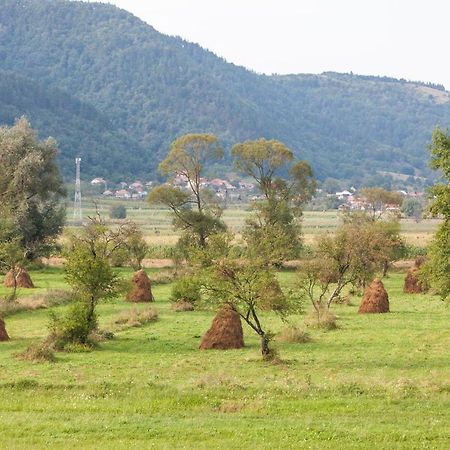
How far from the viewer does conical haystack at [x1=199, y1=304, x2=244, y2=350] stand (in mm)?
32469

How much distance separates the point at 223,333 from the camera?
1282 inches

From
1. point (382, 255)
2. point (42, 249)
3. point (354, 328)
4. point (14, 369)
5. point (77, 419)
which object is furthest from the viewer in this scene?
point (42, 249)

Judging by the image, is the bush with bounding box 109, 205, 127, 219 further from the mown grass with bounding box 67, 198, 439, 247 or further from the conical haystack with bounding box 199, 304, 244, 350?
the conical haystack with bounding box 199, 304, 244, 350

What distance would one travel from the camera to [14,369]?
26.9 metres

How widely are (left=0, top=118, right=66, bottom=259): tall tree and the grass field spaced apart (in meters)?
35.0

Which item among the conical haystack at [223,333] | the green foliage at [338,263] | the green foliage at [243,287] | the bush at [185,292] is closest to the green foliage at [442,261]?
the green foliage at [243,287]

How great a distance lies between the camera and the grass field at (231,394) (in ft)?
54.5

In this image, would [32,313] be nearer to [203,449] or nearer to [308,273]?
[308,273]

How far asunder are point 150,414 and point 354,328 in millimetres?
21243

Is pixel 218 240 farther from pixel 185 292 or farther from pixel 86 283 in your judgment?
pixel 185 292

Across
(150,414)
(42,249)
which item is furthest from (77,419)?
(42,249)

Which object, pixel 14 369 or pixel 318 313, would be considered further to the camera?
pixel 318 313

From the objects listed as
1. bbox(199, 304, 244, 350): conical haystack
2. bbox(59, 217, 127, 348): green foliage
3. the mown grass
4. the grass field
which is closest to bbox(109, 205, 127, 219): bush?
the mown grass

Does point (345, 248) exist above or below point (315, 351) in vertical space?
above
